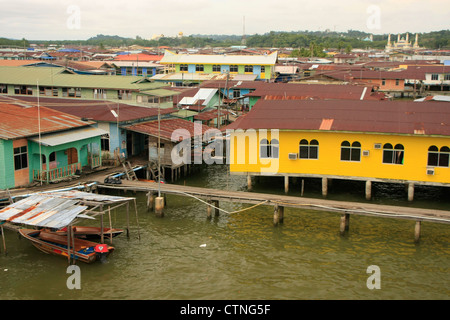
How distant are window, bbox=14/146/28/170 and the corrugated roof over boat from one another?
10553 mm

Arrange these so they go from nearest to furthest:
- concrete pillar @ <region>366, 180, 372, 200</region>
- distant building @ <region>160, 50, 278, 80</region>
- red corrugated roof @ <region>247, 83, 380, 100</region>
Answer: concrete pillar @ <region>366, 180, 372, 200</region>, red corrugated roof @ <region>247, 83, 380, 100</region>, distant building @ <region>160, 50, 278, 80</region>

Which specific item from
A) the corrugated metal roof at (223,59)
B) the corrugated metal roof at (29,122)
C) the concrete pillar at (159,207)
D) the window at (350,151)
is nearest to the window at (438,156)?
the window at (350,151)

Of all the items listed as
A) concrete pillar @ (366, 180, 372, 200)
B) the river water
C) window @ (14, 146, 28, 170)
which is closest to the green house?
window @ (14, 146, 28, 170)

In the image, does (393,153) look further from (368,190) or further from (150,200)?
(150,200)

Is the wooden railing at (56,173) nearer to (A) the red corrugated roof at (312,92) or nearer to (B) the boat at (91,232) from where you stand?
(B) the boat at (91,232)

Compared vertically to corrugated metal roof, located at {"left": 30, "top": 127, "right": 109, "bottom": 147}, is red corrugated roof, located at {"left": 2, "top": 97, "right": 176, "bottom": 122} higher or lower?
higher

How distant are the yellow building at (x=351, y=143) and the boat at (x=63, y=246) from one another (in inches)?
396

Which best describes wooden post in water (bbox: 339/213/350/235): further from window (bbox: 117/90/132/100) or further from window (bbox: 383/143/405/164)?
window (bbox: 117/90/132/100)

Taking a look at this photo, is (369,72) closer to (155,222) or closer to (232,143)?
(232,143)

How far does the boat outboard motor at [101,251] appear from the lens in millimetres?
17562

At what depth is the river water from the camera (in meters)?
15.9

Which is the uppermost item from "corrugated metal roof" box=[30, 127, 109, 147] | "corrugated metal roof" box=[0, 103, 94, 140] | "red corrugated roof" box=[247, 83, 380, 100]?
"red corrugated roof" box=[247, 83, 380, 100]

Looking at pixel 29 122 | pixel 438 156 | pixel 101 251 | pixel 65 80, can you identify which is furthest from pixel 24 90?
pixel 438 156
